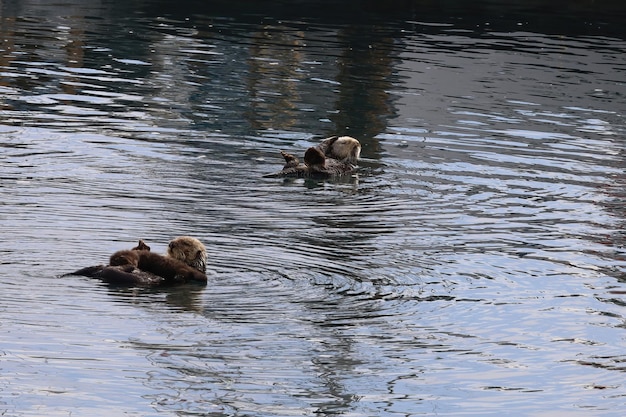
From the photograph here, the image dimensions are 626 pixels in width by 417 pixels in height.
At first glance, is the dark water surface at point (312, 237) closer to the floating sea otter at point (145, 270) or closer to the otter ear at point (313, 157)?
the floating sea otter at point (145, 270)

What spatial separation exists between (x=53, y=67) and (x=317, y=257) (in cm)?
1519

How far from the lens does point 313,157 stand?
52.5ft

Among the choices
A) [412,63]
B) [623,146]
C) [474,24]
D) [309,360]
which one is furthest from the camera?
[474,24]

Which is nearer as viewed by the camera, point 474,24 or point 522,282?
point 522,282

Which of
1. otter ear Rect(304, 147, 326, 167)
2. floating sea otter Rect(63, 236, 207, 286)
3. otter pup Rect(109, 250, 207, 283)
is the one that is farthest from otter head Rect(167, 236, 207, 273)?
otter ear Rect(304, 147, 326, 167)

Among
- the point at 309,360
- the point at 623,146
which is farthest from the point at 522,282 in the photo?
the point at 623,146

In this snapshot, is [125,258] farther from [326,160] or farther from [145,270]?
[326,160]

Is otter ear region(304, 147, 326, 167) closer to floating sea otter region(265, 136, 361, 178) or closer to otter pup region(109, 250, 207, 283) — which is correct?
floating sea otter region(265, 136, 361, 178)

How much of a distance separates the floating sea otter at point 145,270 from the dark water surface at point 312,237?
0.40 ft

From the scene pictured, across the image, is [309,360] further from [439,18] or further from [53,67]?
[439,18]

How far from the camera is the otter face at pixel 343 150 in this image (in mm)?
16703

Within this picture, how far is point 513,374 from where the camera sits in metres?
8.89

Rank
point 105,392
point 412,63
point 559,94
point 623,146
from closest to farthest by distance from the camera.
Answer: point 105,392 → point 623,146 → point 559,94 → point 412,63

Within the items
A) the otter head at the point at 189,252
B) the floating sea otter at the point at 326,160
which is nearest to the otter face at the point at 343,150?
the floating sea otter at the point at 326,160
